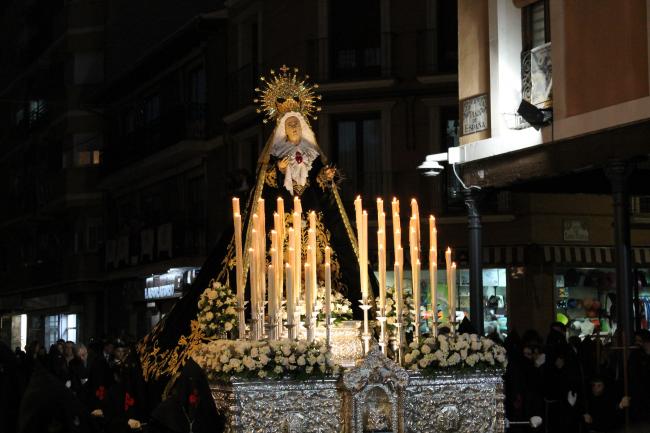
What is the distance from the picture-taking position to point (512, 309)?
29031 mm

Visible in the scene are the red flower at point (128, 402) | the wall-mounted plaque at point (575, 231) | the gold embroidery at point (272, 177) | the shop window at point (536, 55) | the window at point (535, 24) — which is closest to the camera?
the red flower at point (128, 402)

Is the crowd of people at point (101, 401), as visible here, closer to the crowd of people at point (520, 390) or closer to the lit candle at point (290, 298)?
the crowd of people at point (520, 390)

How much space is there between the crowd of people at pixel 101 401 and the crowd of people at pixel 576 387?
4.36 m

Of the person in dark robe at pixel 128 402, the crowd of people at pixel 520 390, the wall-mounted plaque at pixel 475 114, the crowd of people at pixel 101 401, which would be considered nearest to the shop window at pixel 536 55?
the wall-mounted plaque at pixel 475 114

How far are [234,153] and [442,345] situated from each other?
2249 cm

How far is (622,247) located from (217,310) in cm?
559

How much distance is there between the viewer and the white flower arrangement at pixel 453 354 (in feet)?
40.6

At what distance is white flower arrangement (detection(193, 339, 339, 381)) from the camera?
1193cm

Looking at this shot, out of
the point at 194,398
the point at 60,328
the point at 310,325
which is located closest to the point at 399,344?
the point at 310,325

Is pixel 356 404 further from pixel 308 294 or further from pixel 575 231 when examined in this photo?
pixel 575 231

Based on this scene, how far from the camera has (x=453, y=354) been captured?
1242 cm

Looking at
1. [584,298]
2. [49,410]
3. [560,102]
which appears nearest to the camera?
[49,410]

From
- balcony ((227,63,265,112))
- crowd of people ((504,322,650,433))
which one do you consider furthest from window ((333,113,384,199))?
crowd of people ((504,322,650,433))

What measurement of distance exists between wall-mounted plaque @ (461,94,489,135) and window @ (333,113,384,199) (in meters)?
10.5
